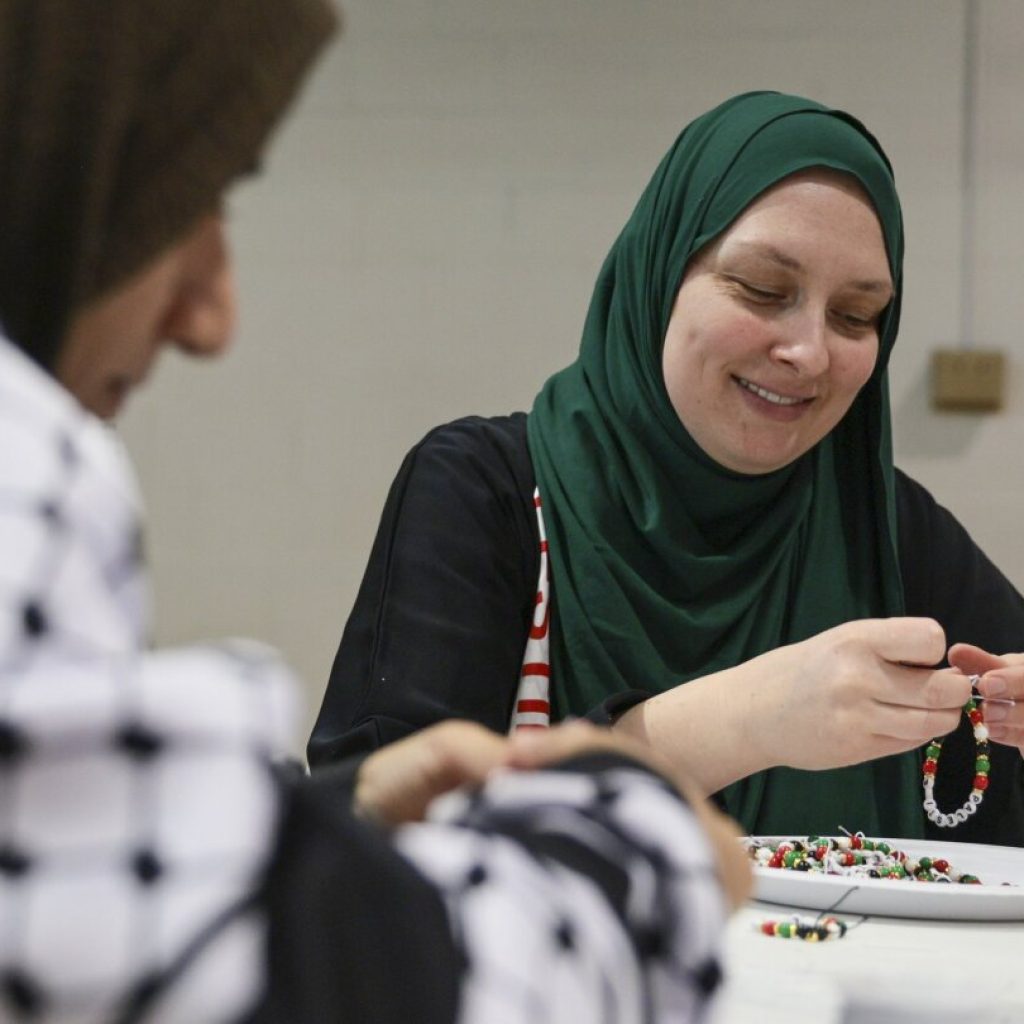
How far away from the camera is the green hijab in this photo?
4.59ft

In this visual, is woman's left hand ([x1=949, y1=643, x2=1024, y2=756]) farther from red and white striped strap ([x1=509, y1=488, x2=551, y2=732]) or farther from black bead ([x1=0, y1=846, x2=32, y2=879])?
black bead ([x1=0, y1=846, x2=32, y2=879])

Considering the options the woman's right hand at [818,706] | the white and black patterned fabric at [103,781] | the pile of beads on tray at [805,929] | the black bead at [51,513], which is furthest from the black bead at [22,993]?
the woman's right hand at [818,706]

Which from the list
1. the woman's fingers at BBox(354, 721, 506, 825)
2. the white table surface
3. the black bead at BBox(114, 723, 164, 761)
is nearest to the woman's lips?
the white table surface

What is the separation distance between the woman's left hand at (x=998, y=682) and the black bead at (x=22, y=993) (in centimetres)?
103

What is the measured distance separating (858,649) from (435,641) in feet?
1.30

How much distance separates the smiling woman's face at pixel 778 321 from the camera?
1.38 meters

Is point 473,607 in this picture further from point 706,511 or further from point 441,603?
point 706,511

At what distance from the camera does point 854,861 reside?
1091 millimetres

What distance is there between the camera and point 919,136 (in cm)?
261

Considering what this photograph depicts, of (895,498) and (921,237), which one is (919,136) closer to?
(921,237)

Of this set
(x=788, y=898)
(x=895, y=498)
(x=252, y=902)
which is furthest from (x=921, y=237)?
(x=252, y=902)

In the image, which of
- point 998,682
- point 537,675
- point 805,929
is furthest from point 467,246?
point 805,929

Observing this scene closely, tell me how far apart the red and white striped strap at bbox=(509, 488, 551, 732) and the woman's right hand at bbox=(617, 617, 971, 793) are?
164 millimetres

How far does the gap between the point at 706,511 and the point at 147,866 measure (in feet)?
3.88
